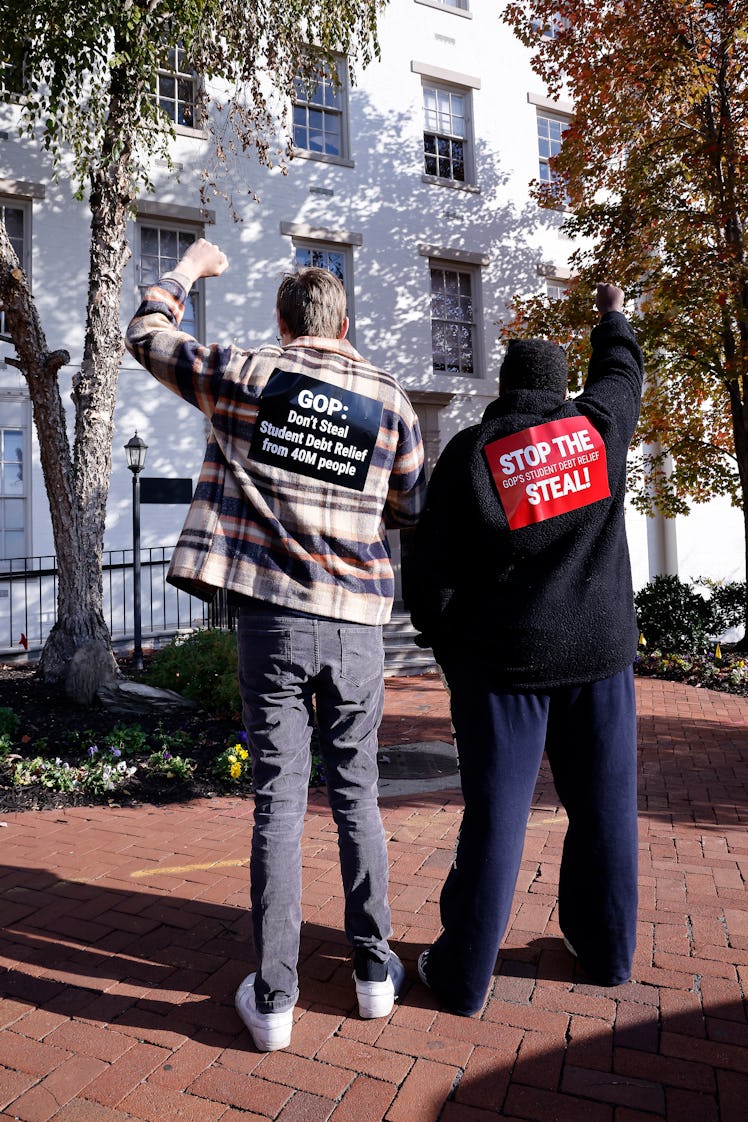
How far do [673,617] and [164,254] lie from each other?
895 centimetres

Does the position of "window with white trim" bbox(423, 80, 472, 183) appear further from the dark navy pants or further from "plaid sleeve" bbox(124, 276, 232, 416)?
the dark navy pants

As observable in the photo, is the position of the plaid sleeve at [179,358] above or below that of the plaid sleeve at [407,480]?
above

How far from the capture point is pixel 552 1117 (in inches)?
74.2

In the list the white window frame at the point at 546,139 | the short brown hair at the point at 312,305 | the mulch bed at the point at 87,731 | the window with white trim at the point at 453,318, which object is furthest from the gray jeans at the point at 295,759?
the white window frame at the point at 546,139

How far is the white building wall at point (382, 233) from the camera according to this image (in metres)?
10.8

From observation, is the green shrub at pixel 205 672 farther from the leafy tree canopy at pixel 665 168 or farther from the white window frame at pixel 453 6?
the white window frame at pixel 453 6

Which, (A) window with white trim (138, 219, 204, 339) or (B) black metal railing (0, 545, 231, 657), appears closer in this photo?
(B) black metal railing (0, 545, 231, 657)

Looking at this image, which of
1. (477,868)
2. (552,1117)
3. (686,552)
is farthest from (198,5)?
(686,552)

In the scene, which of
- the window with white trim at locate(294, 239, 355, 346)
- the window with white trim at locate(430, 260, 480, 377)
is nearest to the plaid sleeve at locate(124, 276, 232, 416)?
the window with white trim at locate(294, 239, 355, 346)

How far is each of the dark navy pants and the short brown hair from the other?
3.38 ft

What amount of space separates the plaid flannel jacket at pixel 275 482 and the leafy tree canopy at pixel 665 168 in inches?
340

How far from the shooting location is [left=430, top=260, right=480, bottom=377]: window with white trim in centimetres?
1359

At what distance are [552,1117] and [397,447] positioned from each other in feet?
5.61

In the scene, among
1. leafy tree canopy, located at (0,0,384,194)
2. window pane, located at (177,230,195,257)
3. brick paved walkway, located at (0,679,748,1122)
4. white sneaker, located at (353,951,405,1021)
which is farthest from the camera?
window pane, located at (177,230,195,257)
